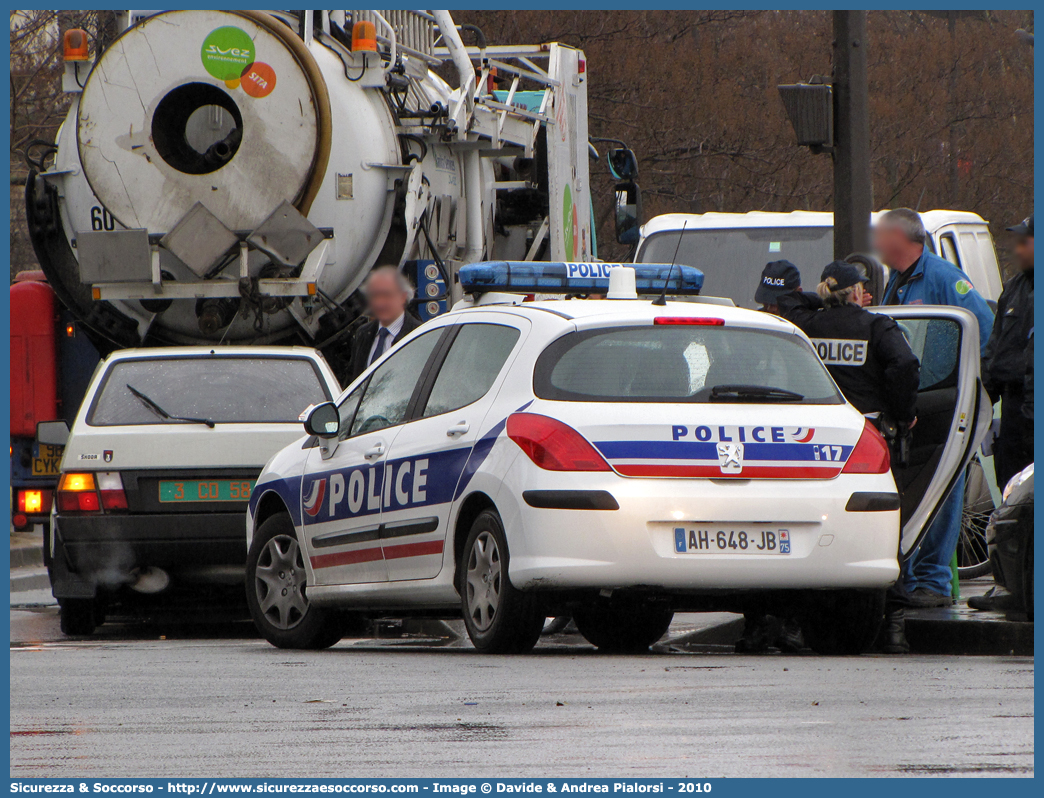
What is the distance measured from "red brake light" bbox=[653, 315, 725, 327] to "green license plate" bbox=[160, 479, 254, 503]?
10.3ft

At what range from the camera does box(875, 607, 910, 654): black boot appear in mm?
8445

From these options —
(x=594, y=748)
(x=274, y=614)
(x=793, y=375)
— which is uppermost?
(x=793, y=375)

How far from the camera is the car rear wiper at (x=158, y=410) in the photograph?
33.8ft

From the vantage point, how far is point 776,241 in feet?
48.8

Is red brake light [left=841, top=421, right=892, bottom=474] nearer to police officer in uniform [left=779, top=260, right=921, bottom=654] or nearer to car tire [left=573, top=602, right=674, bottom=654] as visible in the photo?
police officer in uniform [left=779, top=260, right=921, bottom=654]

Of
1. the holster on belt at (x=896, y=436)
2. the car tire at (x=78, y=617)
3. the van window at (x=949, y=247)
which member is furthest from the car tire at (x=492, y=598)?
the van window at (x=949, y=247)

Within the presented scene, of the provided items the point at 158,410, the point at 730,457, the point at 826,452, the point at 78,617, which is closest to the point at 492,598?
the point at 730,457

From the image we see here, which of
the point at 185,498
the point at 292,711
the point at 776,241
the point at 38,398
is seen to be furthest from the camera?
the point at 776,241

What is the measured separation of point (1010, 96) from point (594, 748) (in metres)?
24.7

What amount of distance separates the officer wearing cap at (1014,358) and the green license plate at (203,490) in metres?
3.83

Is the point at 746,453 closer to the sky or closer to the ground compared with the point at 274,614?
closer to the sky

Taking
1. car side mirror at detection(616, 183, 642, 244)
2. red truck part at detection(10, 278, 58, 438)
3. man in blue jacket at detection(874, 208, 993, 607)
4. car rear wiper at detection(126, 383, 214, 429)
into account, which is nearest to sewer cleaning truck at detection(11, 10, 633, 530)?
red truck part at detection(10, 278, 58, 438)
